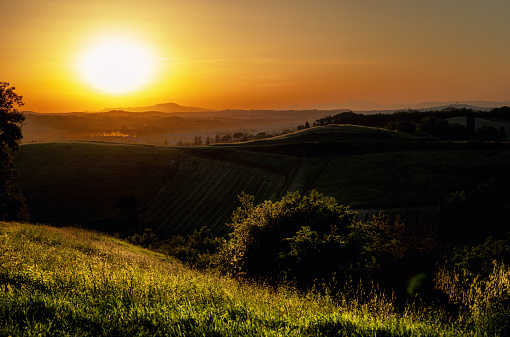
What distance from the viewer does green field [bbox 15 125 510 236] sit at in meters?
68.1

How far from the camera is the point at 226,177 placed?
83.5 metres

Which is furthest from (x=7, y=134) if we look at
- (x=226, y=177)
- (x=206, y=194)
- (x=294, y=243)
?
(x=226, y=177)

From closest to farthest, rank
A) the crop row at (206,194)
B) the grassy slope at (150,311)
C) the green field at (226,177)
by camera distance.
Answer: the grassy slope at (150,311), the green field at (226,177), the crop row at (206,194)

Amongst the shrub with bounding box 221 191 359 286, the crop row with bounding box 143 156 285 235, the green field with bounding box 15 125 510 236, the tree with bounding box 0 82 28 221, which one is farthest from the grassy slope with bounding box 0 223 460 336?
the green field with bounding box 15 125 510 236

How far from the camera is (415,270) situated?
22.6 m

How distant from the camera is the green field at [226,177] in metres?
68.1

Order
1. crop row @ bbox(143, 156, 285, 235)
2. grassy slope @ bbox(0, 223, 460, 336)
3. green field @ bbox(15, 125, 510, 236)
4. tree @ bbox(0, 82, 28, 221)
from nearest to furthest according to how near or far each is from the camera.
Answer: grassy slope @ bbox(0, 223, 460, 336) → tree @ bbox(0, 82, 28, 221) → green field @ bbox(15, 125, 510, 236) → crop row @ bbox(143, 156, 285, 235)

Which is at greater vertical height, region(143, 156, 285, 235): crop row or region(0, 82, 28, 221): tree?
region(0, 82, 28, 221): tree

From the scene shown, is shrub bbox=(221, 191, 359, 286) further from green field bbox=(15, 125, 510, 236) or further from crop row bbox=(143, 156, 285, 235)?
crop row bbox=(143, 156, 285, 235)

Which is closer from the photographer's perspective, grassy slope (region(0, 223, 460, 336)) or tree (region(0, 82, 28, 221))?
grassy slope (region(0, 223, 460, 336))

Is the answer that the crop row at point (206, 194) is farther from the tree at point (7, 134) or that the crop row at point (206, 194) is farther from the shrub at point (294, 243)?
the shrub at point (294, 243)

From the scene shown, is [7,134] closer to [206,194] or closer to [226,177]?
[206,194]

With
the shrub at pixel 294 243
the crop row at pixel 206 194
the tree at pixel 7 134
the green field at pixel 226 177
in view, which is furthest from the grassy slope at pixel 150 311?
the green field at pixel 226 177

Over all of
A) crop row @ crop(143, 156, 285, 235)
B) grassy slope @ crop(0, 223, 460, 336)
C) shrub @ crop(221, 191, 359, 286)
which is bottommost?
crop row @ crop(143, 156, 285, 235)
